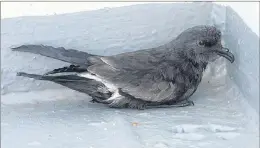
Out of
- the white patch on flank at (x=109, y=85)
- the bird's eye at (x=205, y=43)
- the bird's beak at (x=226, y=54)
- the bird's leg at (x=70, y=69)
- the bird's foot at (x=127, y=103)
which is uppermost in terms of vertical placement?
the bird's eye at (x=205, y=43)

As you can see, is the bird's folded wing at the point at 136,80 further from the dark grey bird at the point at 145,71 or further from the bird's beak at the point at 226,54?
the bird's beak at the point at 226,54

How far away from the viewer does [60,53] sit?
9.39 feet

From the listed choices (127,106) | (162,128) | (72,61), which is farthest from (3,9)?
(162,128)

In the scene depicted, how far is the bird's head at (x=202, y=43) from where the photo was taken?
282cm

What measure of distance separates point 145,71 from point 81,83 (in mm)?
264

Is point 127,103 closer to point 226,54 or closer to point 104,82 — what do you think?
point 104,82

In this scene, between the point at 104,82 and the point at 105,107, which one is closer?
the point at 104,82

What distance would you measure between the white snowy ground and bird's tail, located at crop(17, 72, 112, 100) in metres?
0.08

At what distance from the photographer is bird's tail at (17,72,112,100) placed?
9.09 feet

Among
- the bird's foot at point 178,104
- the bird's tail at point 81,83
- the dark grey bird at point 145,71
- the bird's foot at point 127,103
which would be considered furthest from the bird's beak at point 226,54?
the bird's tail at point 81,83

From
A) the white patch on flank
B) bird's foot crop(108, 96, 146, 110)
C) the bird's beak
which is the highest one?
the bird's beak

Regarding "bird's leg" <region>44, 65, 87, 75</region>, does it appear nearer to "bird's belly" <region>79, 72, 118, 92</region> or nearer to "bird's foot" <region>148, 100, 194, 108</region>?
"bird's belly" <region>79, 72, 118, 92</region>

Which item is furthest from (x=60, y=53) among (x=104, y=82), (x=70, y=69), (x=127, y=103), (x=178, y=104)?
(x=178, y=104)

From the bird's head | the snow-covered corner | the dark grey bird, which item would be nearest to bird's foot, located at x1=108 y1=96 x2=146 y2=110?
the dark grey bird
